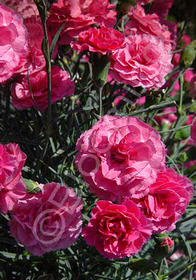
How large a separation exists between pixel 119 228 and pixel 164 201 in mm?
76

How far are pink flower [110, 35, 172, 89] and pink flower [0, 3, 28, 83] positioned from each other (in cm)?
15

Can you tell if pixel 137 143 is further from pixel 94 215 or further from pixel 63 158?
pixel 63 158

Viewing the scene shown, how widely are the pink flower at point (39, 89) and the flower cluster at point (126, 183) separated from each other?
5.4 inches

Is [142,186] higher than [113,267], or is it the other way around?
[142,186]

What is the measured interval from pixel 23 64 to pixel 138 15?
0.25 meters

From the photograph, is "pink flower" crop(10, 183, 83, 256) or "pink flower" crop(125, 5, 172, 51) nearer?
"pink flower" crop(10, 183, 83, 256)

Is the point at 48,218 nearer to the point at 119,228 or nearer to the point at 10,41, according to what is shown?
the point at 119,228

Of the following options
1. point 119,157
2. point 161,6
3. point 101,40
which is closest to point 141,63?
point 101,40

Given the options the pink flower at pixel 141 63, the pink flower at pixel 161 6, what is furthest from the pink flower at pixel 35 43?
the pink flower at pixel 161 6

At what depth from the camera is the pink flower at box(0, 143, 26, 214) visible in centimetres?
50

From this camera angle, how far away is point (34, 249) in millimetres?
529

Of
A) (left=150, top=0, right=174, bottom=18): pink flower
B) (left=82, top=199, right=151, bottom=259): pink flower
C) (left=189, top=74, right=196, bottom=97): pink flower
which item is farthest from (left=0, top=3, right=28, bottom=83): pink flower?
(left=150, top=0, right=174, bottom=18): pink flower

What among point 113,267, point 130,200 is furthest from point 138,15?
point 113,267

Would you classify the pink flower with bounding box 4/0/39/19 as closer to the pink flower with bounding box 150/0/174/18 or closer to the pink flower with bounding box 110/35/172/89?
the pink flower with bounding box 110/35/172/89
